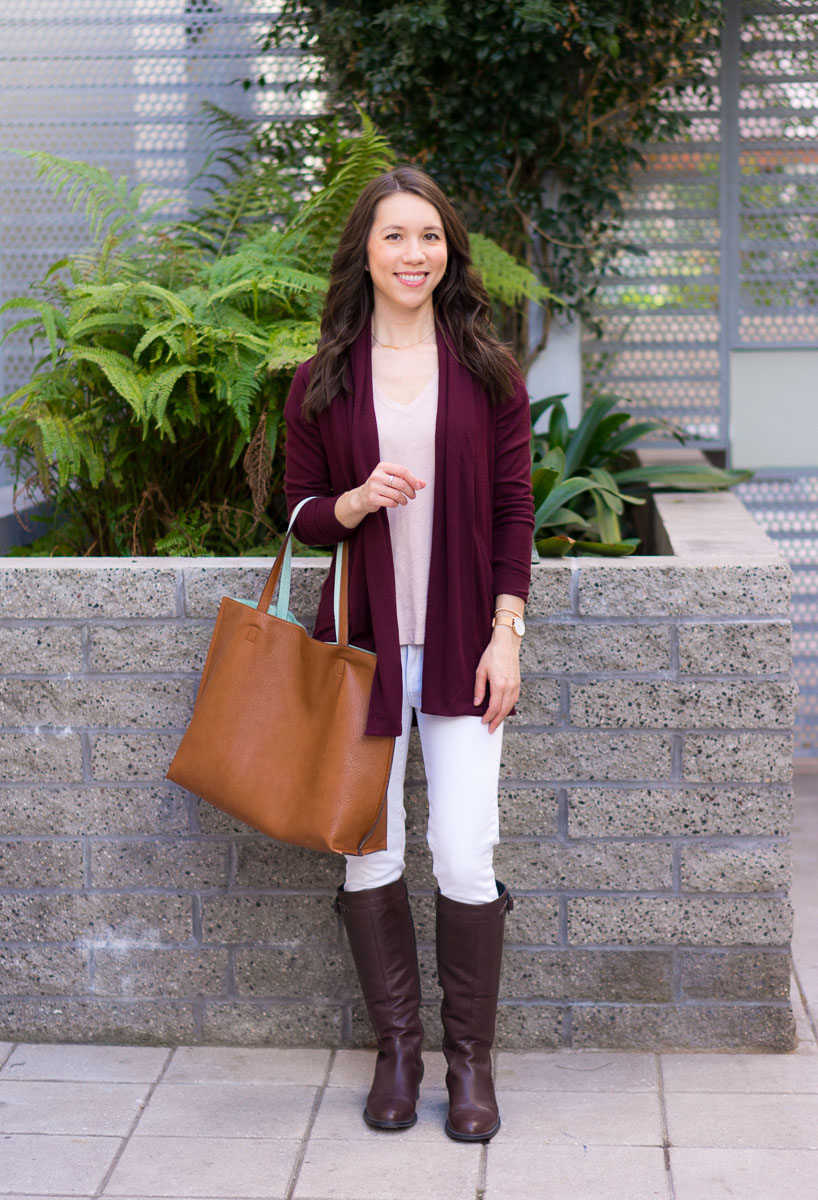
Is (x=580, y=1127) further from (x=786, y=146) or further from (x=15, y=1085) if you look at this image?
(x=786, y=146)

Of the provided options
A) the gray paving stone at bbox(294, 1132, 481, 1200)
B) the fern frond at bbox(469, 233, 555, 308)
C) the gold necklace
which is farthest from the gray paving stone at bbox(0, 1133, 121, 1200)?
the fern frond at bbox(469, 233, 555, 308)

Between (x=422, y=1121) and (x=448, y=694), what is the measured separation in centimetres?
95

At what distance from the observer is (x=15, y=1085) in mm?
2961

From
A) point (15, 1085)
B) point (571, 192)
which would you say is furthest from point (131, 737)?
point (571, 192)

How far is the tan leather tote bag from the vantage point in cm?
253

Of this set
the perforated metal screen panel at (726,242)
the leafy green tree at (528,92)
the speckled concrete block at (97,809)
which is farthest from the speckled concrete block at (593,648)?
the perforated metal screen panel at (726,242)

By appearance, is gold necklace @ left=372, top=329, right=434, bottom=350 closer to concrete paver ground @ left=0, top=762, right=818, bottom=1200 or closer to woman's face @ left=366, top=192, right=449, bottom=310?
woman's face @ left=366, top=192, right=449, bottom=310

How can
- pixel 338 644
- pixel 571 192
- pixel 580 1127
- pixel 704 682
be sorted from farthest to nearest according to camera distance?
1. pixel 571 192
2. pixel 704 682
3. pixel 580 1127
4. pixel 338 644

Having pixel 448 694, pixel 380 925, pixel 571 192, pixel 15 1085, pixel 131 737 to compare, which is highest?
pixel 571 192

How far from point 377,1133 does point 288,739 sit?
87 cm

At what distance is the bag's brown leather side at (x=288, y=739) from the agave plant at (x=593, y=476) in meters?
1.07

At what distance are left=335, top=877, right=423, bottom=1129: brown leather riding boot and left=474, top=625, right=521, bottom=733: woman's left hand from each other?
0.49 metres

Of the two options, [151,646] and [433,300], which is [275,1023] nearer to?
[151,646]

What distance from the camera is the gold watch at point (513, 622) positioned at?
8.54 feet
